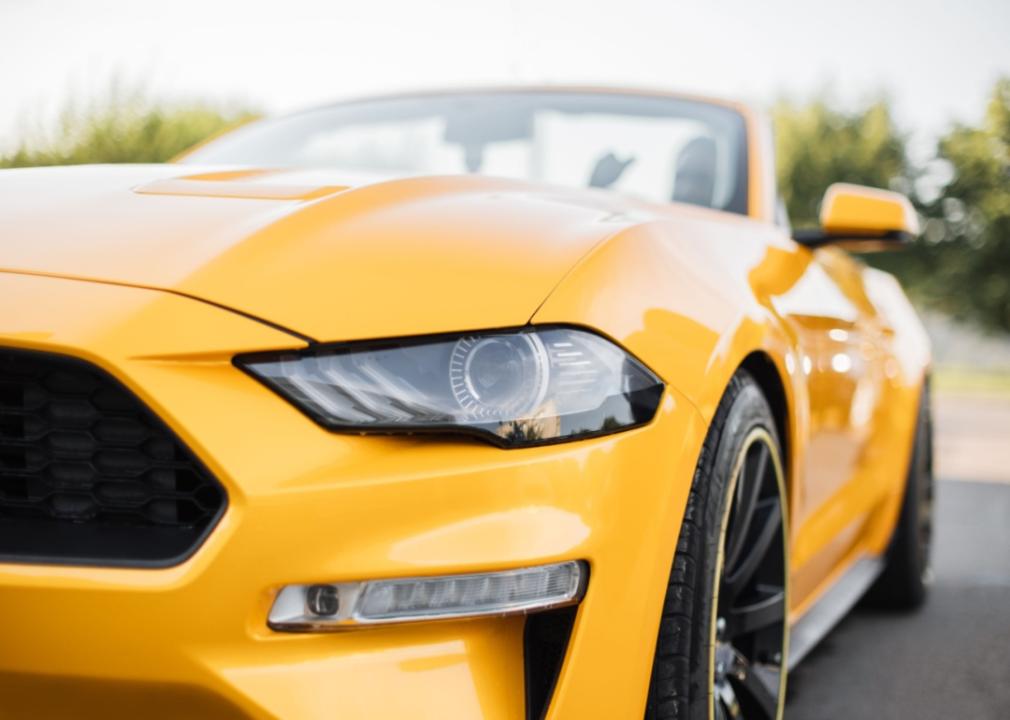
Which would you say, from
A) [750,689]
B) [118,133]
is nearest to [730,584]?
[750,689]

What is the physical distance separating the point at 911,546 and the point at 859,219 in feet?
4.22

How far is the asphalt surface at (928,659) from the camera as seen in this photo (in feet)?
9.06

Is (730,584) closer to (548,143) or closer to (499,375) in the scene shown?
(499,375)

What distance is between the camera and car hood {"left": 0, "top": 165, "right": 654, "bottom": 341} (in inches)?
57.6

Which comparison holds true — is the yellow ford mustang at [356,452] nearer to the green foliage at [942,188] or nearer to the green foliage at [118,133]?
the green foliage at [118,133]

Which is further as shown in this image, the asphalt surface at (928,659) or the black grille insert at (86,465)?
the asphalt surface at (928,659)

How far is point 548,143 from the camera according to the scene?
3268 millimetres

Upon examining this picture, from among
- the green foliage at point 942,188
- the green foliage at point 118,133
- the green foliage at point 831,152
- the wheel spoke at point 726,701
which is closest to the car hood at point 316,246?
the wheel spoke at point 726,701

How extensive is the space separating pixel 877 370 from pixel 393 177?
1808mm

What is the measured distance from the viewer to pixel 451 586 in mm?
1368

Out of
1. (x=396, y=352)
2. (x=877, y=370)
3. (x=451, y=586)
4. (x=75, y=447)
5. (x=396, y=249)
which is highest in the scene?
(x=396, y=249)

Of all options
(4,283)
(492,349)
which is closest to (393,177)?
(492,349)

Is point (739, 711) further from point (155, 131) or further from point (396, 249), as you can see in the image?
point (155, 131)

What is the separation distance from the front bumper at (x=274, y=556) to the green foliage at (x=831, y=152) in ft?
121
